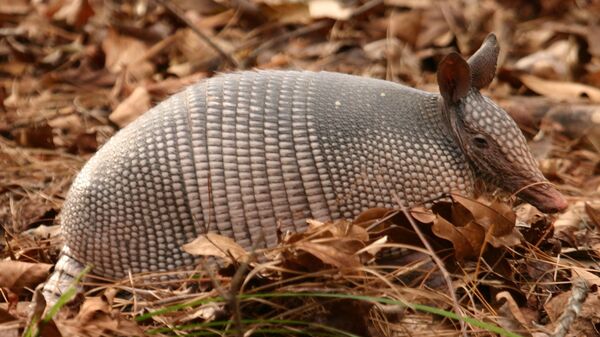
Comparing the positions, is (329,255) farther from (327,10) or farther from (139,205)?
(327,10)

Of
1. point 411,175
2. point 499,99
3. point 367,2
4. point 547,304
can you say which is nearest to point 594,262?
point 547,304

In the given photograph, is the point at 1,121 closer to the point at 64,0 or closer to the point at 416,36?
the point at 64,0

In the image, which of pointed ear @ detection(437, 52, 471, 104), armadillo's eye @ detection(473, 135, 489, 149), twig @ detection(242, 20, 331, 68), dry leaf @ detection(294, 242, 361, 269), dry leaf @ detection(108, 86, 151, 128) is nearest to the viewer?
dry leaf @ detection(294, 242, 361, 269)

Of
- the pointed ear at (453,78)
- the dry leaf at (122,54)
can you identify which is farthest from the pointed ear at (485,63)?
the dry leaf at (122,54)

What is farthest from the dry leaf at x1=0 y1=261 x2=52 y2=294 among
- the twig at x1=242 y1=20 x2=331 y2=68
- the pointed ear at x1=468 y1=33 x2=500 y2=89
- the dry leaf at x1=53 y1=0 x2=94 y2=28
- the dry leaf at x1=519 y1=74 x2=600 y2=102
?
the dry leaf at x1=53 y1=0 x2=94 y2=28

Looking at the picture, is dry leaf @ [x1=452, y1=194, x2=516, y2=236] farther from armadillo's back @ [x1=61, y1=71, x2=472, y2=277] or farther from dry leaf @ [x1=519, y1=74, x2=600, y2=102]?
dry leaf @ [x1=519, y1=74, x2=600, y2=102]

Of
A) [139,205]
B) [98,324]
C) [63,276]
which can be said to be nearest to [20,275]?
[63,276]
